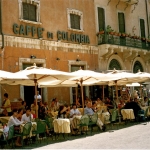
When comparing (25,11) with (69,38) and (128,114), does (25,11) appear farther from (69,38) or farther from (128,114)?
(128,114)

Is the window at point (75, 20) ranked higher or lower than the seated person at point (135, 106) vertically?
higher

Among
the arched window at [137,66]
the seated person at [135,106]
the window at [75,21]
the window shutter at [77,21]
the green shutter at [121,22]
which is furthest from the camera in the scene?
the arched window at [137,66]

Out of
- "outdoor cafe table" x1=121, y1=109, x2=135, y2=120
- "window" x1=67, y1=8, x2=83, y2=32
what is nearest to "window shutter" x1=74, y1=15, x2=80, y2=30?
"window" x1=67, y1=8, x2=83, y2=32

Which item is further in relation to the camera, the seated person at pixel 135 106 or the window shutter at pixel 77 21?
the window shutter at pixel 77 21

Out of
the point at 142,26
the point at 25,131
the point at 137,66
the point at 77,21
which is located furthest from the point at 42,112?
the point at 142,26

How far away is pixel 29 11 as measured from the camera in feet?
55.1

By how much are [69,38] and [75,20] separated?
1.47 meters

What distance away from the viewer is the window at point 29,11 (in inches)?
652

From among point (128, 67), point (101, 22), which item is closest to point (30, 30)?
point (101, 22)

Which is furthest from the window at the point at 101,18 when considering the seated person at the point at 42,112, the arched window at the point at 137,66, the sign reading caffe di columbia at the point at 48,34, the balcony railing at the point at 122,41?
the seated person at the point at 42,112

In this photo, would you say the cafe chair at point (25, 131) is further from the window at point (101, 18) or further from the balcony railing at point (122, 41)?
the window at point (101, 18)

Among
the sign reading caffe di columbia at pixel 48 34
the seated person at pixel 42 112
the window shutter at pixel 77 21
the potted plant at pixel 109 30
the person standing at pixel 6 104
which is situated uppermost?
the window shutter at pixel 77 21

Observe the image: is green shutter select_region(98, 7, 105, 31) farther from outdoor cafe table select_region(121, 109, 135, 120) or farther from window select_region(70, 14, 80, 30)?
outdoor cafe table select_region(121, 109, 135, 120)

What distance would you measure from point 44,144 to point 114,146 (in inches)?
103
